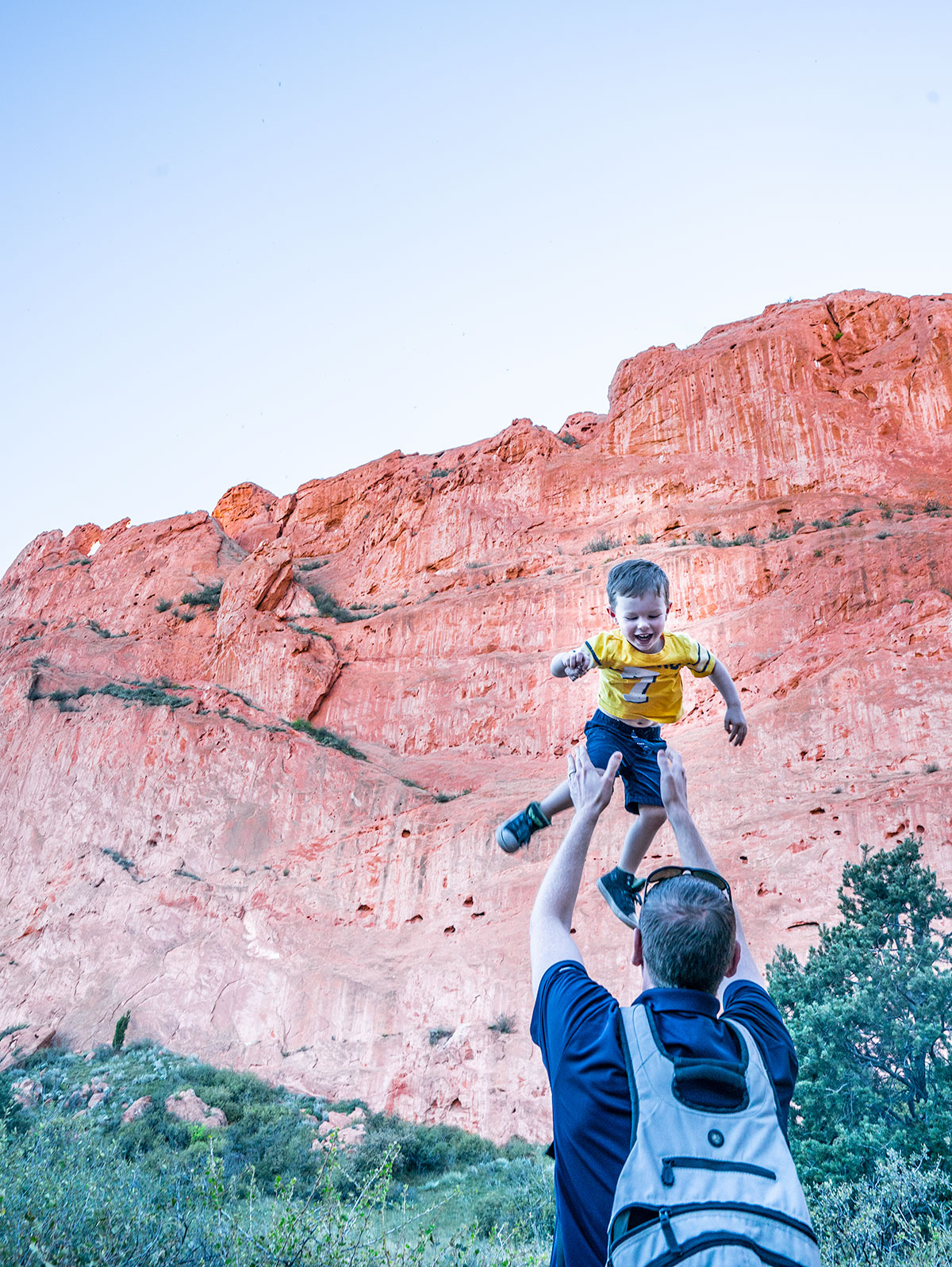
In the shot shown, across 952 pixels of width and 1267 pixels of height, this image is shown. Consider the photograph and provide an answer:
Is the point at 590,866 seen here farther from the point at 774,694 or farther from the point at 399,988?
the point at 774,694

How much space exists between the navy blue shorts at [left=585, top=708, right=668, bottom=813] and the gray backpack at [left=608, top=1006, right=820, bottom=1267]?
2.67m

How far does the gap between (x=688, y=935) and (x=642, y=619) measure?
2.25 meters

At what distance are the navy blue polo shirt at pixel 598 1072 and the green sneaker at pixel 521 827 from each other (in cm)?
203

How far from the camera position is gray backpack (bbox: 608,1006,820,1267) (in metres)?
1.69

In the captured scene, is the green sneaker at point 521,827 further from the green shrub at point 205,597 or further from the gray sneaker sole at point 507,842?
the green shrub at point 205,597

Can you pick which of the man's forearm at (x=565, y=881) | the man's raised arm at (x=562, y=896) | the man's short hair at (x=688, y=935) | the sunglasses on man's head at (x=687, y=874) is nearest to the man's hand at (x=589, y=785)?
the man's raised arm at (x=562, y=896)

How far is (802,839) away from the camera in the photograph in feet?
55.5

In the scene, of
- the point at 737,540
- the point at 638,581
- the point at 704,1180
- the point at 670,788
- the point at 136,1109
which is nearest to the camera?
the point at 704,1180

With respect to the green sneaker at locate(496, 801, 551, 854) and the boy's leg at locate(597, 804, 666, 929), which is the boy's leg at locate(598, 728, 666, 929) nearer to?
the boy's leg at locate(597, 804, 666, 929)

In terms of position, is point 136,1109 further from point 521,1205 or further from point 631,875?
point 631,875

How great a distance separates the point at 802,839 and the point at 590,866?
4.27 m

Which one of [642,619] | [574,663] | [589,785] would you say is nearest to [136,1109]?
[574,663]

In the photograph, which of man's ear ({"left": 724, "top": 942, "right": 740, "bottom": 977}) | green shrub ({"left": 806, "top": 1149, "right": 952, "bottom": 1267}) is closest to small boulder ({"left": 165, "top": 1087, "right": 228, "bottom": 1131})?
green shrub ({"left": 806, "top": 1149, "right": 952, "bottom": 1267})

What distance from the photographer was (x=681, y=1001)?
2.02m
